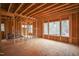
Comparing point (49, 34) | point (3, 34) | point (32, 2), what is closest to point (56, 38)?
point (49, 34)

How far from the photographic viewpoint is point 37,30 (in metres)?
3.70

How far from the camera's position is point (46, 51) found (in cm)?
334

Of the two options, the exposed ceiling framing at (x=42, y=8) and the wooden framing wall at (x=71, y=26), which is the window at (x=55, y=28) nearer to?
the wooden framing wall at (x=71, y=26)

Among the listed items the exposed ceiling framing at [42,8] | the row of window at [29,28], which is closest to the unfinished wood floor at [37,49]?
the row of window at [29,28]

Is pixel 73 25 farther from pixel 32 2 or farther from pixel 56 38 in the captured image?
pixel 32 2

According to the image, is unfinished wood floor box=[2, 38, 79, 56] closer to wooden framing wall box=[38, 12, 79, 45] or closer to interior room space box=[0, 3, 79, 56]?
interior room space box=[0, 3, 79, 56]

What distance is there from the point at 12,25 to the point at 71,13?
1562 mm

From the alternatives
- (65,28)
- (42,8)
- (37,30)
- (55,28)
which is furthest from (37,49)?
(42,8)

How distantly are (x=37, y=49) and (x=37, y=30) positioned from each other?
587 millimetres

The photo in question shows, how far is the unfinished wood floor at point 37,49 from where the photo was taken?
10.7ft

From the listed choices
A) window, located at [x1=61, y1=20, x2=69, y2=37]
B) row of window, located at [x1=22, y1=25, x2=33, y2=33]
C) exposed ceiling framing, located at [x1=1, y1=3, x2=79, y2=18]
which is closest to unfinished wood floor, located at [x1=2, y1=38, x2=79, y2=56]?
window, located at [x1=61, y1=20, x2=69, y2=37]

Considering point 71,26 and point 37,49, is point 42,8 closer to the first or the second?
point 71,26

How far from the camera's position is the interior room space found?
3291mm

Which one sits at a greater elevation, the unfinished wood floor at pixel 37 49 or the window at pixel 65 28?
the window at pixel 65 28
